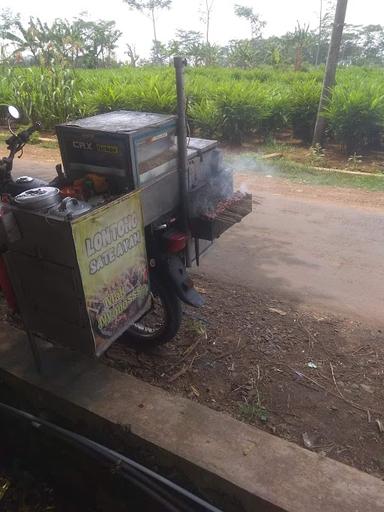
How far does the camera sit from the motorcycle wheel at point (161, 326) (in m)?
2.72

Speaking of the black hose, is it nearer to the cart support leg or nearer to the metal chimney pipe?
the cart support leg

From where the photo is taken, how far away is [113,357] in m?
2.86

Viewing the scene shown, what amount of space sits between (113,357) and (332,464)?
153 cm

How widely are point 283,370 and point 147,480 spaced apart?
1155 millimetres

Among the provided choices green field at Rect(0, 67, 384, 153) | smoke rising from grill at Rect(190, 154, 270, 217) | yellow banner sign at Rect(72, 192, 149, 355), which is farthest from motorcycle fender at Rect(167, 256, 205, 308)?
green field at Rect(0, 67, 384, 153)

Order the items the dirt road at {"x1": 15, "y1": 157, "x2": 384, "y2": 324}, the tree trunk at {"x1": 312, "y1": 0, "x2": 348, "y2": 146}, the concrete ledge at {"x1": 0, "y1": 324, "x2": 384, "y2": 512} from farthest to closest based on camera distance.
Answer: the tree trunk at {"x1": 312, "y1": 0, "x2": 348, "y2": 146} < the dirt road at {"x1": 15, "y1": 157, "x2": 384, "y2": 324} < the concrete ledge at {"x1": 0, "y1": 324, "x2": 384, "y2": 512}

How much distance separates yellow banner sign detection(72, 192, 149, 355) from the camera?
1.99 meters

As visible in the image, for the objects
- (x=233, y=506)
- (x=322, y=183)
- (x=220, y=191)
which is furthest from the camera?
(x=322, y=183)

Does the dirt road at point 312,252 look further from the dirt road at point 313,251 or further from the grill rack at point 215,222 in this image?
the grill rack at point 215,222

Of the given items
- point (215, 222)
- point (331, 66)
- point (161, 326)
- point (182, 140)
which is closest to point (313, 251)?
point (215, 222)

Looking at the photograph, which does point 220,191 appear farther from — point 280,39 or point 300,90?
point 280,39

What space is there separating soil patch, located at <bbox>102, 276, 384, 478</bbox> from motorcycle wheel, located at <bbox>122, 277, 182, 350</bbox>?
95mm

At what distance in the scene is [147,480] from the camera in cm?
193

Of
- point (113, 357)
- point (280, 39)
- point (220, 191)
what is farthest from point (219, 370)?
point (280, 39)
